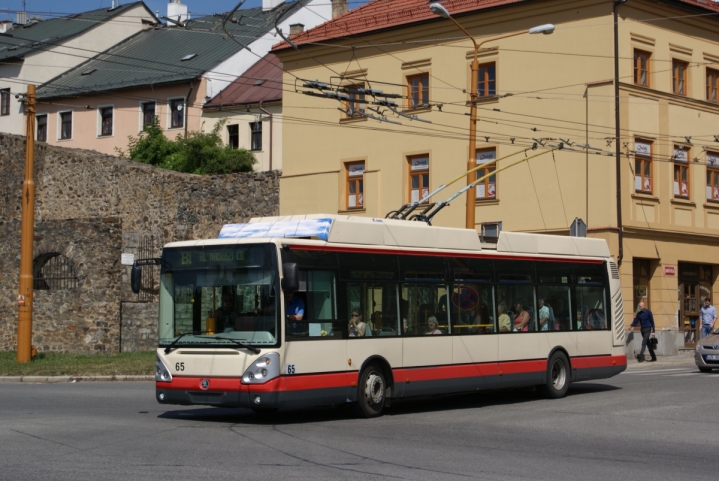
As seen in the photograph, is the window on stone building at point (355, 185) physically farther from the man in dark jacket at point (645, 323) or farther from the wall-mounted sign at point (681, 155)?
the man in dark jacket at point (645, 323)

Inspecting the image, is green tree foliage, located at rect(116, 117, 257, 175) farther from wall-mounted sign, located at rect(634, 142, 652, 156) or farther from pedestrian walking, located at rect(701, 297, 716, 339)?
pedestrian walking, located at rect(701, 297, 716, 339)

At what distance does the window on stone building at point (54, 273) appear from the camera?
3108cm

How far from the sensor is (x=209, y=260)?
1442 cm

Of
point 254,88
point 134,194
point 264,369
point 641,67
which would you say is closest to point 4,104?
point 254,88

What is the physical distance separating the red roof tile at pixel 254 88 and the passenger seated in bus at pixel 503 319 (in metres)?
37.6

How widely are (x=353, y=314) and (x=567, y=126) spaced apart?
20470 mm

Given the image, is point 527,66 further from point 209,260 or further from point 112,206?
point 209,260

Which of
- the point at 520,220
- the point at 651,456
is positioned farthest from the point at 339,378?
the point at 520,220

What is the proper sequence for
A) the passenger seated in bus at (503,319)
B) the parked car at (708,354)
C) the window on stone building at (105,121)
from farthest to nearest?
the window on stone building at (105,121) < the parked car at (708,354) < the passenger seated in bus at (503,319)

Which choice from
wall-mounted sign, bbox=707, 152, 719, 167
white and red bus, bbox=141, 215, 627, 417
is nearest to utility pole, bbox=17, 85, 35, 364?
white and red bus, bbox=141, 215, 627, 417

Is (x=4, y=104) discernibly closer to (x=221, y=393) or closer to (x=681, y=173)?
(x=681, y=173)

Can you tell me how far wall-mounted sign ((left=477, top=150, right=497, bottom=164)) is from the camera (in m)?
35.8

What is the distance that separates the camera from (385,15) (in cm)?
3869

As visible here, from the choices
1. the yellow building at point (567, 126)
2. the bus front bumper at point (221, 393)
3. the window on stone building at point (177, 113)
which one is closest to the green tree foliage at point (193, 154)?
the window on stone building at point (177, 113)
